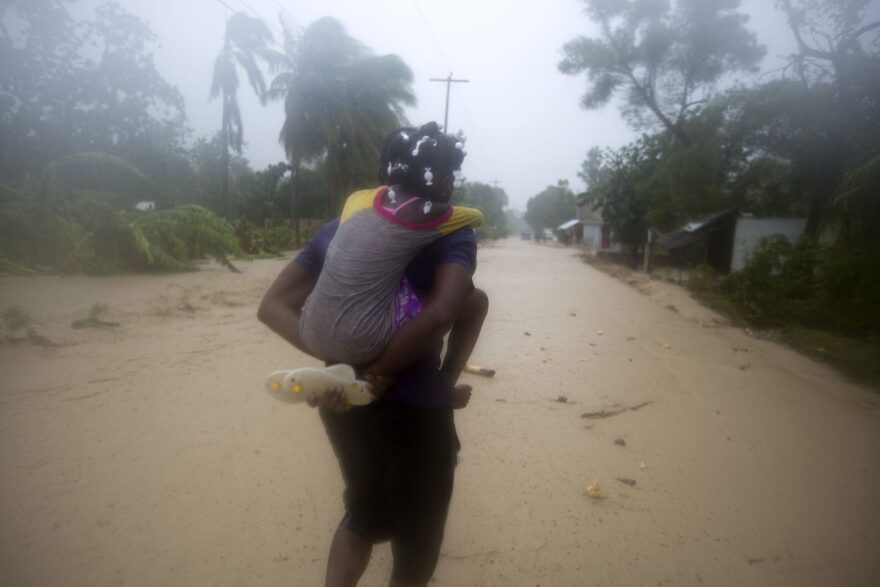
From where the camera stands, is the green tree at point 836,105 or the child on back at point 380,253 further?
the green tree at point 836,105

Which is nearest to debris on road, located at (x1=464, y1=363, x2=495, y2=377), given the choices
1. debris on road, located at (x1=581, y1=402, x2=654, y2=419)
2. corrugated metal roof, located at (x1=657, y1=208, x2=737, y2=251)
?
debris on road, located at (x1=581, y1=402, x2=654, y2=419)

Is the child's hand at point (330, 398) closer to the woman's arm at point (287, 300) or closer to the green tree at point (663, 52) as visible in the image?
the woman's arm at point (287, 300)

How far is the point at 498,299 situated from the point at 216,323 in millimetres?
5560

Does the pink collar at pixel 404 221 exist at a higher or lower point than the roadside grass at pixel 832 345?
higher

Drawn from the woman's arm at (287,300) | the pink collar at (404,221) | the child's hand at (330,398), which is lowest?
the child's hand at (330,398)

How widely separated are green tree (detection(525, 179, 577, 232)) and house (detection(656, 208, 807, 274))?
45.4 meters

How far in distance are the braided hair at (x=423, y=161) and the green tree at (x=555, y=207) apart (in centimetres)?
6238

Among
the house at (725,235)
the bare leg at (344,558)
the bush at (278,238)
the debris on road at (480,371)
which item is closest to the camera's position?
the bare leg at (344,558)

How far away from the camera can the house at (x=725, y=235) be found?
14.1 metres

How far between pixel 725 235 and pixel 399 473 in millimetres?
17900

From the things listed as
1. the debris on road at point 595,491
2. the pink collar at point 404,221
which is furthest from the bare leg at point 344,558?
the debris on road at point 595,491

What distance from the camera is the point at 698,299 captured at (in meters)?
10.9

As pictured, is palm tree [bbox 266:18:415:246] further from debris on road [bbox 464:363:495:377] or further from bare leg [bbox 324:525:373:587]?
bare leg [bbox 324:525:373:587]

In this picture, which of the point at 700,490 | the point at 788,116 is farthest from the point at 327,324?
the point at 788,116
